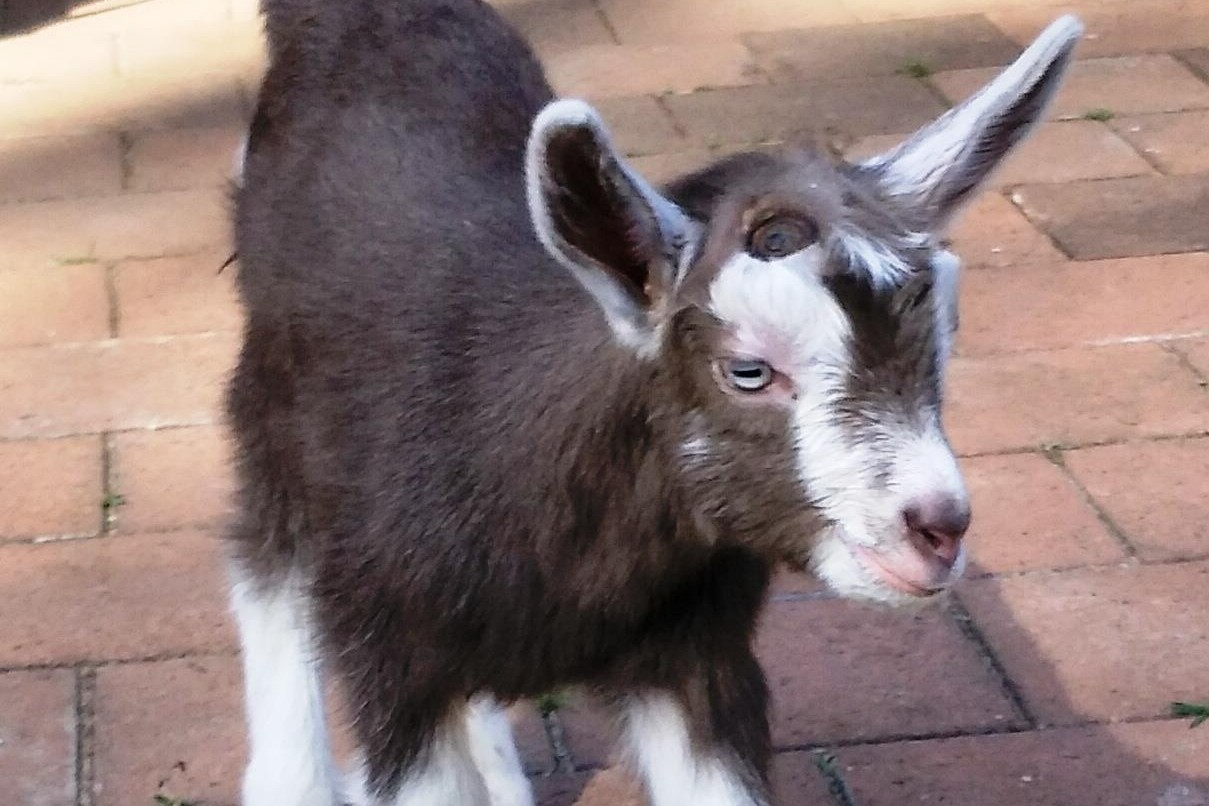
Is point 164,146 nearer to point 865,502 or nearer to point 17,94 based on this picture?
point 17,94

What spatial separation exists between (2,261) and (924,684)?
2621mm

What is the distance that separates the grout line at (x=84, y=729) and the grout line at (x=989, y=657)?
145 cm

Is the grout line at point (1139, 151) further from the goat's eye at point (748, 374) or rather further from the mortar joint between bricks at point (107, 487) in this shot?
the goat's eye at point (748, 374)

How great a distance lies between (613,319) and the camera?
2.22 meters

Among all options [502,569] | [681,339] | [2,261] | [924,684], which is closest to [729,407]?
[681,339]

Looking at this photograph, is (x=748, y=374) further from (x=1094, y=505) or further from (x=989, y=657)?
(x=1094, y=505)

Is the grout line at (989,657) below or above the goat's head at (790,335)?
below

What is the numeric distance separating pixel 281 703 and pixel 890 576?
4.16 feet

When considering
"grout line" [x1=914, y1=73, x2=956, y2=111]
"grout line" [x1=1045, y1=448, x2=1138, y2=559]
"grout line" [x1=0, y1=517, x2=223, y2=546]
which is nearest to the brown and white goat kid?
"grout line" [x1=0, y1=517, x2=223, y2=546]

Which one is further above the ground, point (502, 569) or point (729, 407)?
point (729, 407)

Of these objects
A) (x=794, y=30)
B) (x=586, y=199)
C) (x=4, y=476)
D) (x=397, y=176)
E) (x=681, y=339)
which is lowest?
(x=794, y=30)

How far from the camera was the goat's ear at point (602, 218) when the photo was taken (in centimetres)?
202

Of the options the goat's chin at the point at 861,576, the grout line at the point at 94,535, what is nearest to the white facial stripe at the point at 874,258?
the goat's chin at the point at 861,576

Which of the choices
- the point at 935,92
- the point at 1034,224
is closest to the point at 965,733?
the point at 1034,224
